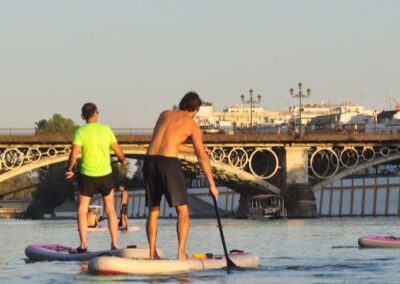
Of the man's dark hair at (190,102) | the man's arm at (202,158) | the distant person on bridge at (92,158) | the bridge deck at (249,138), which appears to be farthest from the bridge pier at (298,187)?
the man's dark hair at (190,102)

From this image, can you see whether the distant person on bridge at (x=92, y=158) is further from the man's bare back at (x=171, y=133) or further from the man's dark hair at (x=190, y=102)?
the man's dark hair at (x=190, y=102)

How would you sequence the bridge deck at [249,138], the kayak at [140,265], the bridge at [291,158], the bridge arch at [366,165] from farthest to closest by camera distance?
the bridge arch at [366,165]
the bridge at [291,158]
the bridge deck at [249,138]
the kayak at [140,265]

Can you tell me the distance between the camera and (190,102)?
70.6ft

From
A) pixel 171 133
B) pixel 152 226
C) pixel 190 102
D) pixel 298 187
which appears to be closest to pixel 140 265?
pixel 152 226

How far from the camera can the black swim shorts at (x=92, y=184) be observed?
24453 millimetres

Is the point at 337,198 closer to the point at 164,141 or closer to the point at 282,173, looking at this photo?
the point at 282,173

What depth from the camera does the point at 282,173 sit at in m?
111

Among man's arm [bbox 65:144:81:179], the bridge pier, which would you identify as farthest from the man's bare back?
the bridge pier

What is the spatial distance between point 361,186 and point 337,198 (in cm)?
280

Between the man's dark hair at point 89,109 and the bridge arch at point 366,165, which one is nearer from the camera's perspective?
the man's dark hair at point 89,109

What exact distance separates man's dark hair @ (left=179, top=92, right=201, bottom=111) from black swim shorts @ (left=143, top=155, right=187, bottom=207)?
0.73m

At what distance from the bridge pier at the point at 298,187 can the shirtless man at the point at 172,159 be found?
87223mm

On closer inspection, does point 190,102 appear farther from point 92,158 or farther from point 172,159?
point 92,158

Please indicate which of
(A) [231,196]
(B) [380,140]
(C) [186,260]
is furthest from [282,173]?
(C) [186,260]
